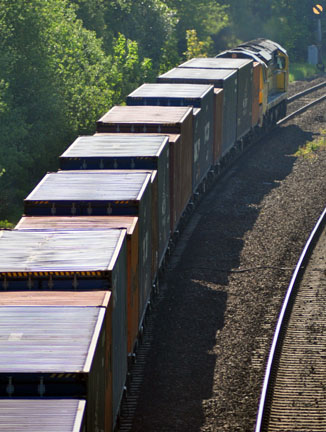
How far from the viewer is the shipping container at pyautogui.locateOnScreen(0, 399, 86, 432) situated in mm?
8938

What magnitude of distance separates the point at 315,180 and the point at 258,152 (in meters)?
6.41

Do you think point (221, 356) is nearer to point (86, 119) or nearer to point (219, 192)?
point (219, 192)

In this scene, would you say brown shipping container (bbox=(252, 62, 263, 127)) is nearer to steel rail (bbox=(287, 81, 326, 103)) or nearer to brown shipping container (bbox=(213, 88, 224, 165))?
brown shipping container (bbox=(213, 88, 224, 165))

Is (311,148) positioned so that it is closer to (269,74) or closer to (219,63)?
(219,63)

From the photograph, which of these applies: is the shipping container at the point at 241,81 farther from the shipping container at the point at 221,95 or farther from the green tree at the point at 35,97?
the green tree at the point at 35,97

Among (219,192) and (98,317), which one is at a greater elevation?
(98,317)

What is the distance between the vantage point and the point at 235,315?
2081 centimetres

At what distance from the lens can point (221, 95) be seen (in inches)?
1330

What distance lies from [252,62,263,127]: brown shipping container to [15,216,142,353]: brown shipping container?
84.2 ft

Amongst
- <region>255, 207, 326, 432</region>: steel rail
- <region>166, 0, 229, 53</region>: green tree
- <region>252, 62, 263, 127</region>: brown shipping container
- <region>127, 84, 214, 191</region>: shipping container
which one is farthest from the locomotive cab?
<region>166, 0, 229, 53</region>: green tree

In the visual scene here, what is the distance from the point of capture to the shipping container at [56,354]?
395 inches

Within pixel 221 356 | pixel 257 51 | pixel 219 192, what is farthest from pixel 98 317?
pixel 257 51

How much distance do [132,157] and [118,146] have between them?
4.62 ft

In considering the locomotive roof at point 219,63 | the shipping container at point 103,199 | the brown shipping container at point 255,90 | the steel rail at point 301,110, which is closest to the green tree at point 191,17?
the steel rail at point 301,110
